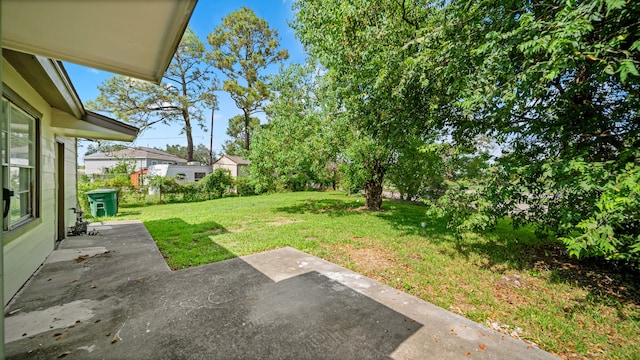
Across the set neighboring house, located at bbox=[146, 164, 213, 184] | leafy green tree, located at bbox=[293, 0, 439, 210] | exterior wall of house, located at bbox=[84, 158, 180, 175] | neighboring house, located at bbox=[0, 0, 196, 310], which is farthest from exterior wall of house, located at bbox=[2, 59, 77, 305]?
exterior wall of house, located at bbox=[84, 158, 180, 175]

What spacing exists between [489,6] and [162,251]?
7216mm

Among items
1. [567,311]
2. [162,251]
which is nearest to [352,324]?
[567,311]

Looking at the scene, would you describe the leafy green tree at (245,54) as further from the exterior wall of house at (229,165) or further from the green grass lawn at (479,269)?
the green grass lawn at (479,269)

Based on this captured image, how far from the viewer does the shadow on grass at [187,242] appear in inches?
178

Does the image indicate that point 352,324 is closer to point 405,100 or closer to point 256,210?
point 405,100

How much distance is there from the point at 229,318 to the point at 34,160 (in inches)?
156

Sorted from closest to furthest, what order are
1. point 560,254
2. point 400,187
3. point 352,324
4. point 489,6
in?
point 352,324
point 489,6
point 560,254
point 400,187

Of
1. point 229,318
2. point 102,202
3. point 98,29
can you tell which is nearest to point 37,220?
point 229,318

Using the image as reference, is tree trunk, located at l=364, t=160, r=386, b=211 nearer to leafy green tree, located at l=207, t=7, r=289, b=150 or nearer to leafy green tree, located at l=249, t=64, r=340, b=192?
leafy green tree, located at l=249, t=64, r=340, b=192

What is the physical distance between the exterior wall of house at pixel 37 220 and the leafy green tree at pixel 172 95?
1446 centimetres

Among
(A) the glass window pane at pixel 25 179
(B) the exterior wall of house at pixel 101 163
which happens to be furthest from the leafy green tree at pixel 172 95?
(A) the glass window pane at pixel 25 179

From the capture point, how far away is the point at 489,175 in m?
4.30

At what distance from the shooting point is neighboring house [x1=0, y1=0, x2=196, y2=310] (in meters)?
1.45

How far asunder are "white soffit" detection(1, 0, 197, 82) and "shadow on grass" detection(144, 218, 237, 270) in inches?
131
